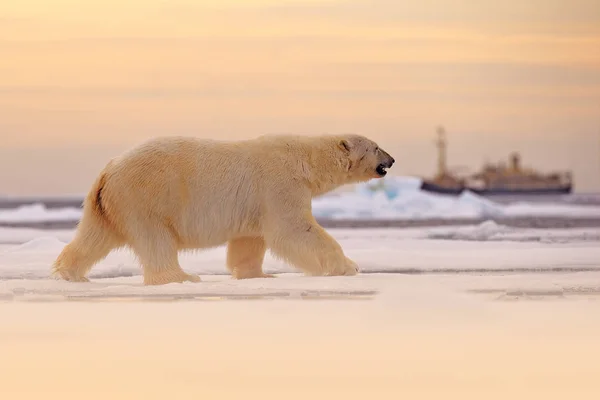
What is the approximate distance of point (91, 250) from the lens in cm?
805

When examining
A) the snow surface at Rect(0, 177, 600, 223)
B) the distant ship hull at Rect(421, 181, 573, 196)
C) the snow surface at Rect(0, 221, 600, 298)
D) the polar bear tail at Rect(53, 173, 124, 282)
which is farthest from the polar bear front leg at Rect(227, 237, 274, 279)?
the distant ship hull at Rect(421, 181, 573, 196)

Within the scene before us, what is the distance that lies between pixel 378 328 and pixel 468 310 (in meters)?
0.74

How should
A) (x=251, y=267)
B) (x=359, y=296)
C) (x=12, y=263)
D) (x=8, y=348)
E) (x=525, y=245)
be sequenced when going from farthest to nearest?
(x=525, y=245) → (x=12, y=263) → (x=251, y=267) → (x=359, y=296) → (x=8, y=348)

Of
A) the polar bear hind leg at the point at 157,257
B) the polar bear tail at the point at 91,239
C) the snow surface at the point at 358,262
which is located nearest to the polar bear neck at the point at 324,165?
the snow surface at the point at 358,262

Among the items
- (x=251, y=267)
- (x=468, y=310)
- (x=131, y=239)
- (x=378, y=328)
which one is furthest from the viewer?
(x=251, y=267)

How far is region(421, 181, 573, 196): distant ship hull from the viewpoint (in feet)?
176

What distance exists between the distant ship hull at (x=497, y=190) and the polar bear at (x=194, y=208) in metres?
44.9

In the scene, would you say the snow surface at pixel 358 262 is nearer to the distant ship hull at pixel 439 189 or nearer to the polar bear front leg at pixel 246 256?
the polar bear front leg at pixel 246 256

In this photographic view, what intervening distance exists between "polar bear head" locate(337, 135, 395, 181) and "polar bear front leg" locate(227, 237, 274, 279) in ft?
3.23

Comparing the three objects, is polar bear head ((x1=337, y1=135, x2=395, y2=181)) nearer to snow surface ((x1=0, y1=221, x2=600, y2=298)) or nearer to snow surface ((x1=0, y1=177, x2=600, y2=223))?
snow surface ((x1=0, y1=221, x2=600, y2=298))


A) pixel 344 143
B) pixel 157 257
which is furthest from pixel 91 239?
pixel 344 143

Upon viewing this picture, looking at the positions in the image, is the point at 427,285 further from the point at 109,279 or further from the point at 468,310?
the point at 109,279

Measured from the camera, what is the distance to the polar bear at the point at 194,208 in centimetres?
782

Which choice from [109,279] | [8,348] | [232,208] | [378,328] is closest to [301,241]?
[232,208]
